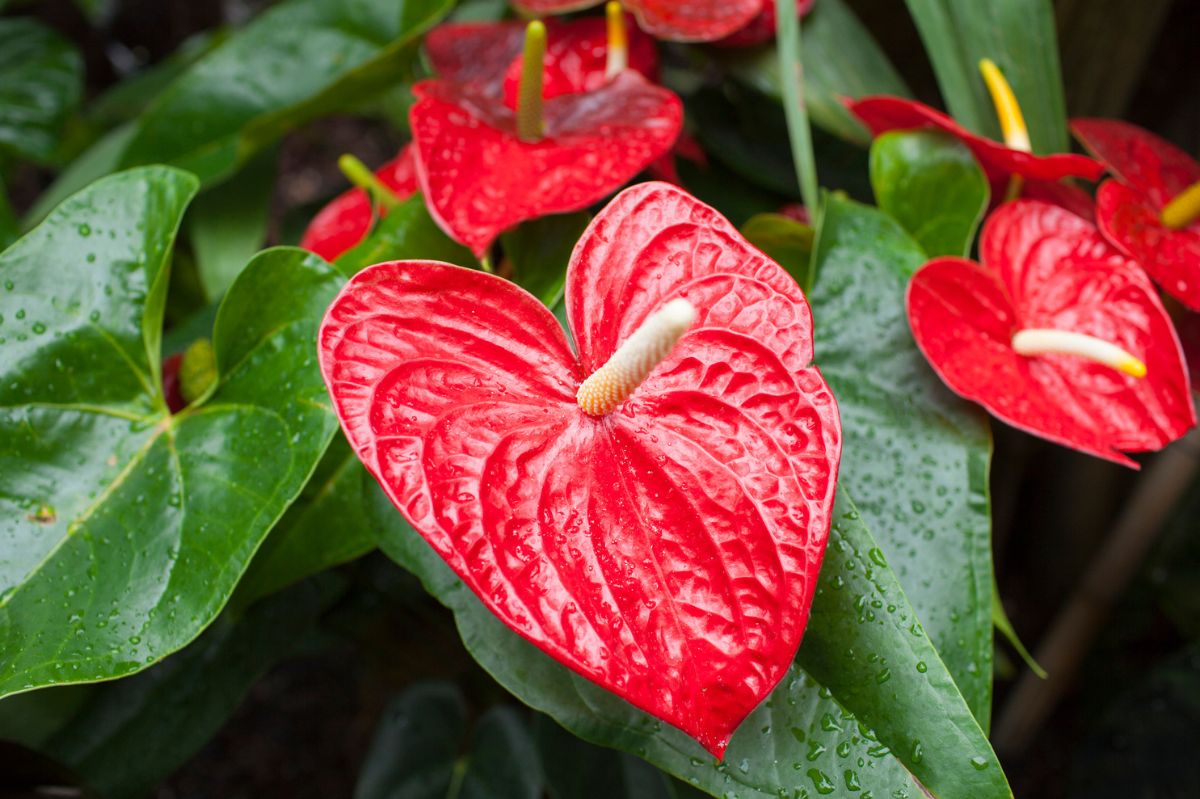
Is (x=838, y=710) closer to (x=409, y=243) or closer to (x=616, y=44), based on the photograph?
(x=409, y=243)

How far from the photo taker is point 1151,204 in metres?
0.61

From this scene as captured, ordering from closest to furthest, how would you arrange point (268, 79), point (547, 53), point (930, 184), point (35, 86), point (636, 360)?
point (636, 360)
point (930, 184)
point (547, 53)
point (268, 79)
point (35, 86)

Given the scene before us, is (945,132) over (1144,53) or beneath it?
over

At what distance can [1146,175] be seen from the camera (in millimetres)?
638

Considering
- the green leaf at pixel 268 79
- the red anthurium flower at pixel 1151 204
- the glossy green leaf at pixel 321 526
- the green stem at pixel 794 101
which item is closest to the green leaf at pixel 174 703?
the glossy green leaf at pixel 321 526

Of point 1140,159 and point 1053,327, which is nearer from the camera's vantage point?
point 1053,327

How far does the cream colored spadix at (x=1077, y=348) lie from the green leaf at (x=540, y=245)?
269 millimetres

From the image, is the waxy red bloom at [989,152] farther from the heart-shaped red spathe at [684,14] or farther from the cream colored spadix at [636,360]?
the cream colored spadix at [636,360]

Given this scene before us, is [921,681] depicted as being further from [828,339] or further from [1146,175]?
[1146,175]

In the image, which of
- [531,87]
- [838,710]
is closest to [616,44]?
[531,87]

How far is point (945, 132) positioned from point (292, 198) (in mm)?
1356

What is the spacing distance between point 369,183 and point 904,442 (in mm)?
392

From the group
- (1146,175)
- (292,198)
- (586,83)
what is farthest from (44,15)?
(1146,175)

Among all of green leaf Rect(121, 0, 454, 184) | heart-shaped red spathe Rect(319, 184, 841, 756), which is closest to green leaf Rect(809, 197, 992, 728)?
heart-shaped red spathe Rect(319, 184, 841, 756)
